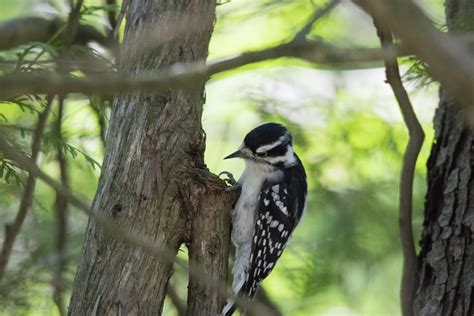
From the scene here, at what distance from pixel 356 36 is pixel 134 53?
238 cm

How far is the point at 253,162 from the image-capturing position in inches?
174

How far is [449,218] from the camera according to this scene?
3.73m

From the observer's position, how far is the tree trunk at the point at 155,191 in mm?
A: 3334

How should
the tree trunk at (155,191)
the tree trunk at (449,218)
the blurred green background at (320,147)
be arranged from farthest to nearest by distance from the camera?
the blurred green background at (320,147)
the tree trunk at (449,218)
the tree trunk at (155,191)

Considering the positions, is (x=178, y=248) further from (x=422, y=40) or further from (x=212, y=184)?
(x=422, y=40)

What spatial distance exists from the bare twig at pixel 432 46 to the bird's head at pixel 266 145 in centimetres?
271

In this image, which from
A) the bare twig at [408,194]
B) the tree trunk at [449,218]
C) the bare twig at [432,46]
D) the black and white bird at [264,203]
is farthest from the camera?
the black and white bird at [264,203]

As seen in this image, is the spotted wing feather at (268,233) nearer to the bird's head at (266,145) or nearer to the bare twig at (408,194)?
the bird's head at (266,145)

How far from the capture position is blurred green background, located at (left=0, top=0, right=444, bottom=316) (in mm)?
4832

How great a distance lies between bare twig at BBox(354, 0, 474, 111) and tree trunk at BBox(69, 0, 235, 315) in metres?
1.95

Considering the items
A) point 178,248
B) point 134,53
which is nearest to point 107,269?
point 178,248

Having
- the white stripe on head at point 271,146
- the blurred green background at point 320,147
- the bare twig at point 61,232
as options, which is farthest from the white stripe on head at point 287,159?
the bare twig at point 61,232

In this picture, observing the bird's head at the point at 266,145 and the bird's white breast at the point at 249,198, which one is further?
the bird's head at the point at 266,145

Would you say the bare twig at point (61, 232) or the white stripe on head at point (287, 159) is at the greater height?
the white stripe on head at point (287, 159)
